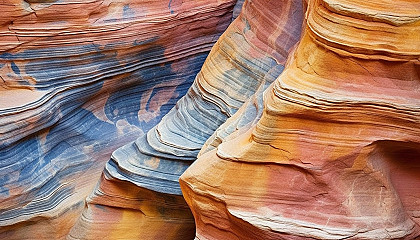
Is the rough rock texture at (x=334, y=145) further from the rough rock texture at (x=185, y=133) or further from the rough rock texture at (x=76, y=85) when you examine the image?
the rough rock texture at (x=76, y=85)

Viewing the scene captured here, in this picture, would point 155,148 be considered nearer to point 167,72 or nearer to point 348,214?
point 167,72

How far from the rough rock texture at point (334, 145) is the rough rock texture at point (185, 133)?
72 centimetres

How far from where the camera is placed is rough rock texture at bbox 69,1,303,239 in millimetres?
3615

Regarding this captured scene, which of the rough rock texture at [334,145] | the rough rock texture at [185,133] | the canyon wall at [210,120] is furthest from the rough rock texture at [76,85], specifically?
the rough rock texture at [334,145]

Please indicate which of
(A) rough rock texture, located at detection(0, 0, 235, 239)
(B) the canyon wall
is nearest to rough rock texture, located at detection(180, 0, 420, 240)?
(B) the canyon wall

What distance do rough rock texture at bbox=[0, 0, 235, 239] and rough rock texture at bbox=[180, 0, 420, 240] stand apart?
4.17ft

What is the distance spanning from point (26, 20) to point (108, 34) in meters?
0.45

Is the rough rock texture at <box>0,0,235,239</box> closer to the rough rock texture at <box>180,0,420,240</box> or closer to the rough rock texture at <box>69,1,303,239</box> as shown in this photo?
the rough rock texture at <box>69,1,303,239</box>

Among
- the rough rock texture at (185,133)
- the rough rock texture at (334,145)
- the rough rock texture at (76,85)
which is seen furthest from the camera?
the rough rock texture at (76,85)

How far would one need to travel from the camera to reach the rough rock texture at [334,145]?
102 inches

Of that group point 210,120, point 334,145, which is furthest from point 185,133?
point 334,145

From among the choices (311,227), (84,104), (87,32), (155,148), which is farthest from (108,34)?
(311,227)

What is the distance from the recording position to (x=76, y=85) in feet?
13.1

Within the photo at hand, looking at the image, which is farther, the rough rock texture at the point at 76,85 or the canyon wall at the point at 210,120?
→ the rough rock texture at the point at 76,85
